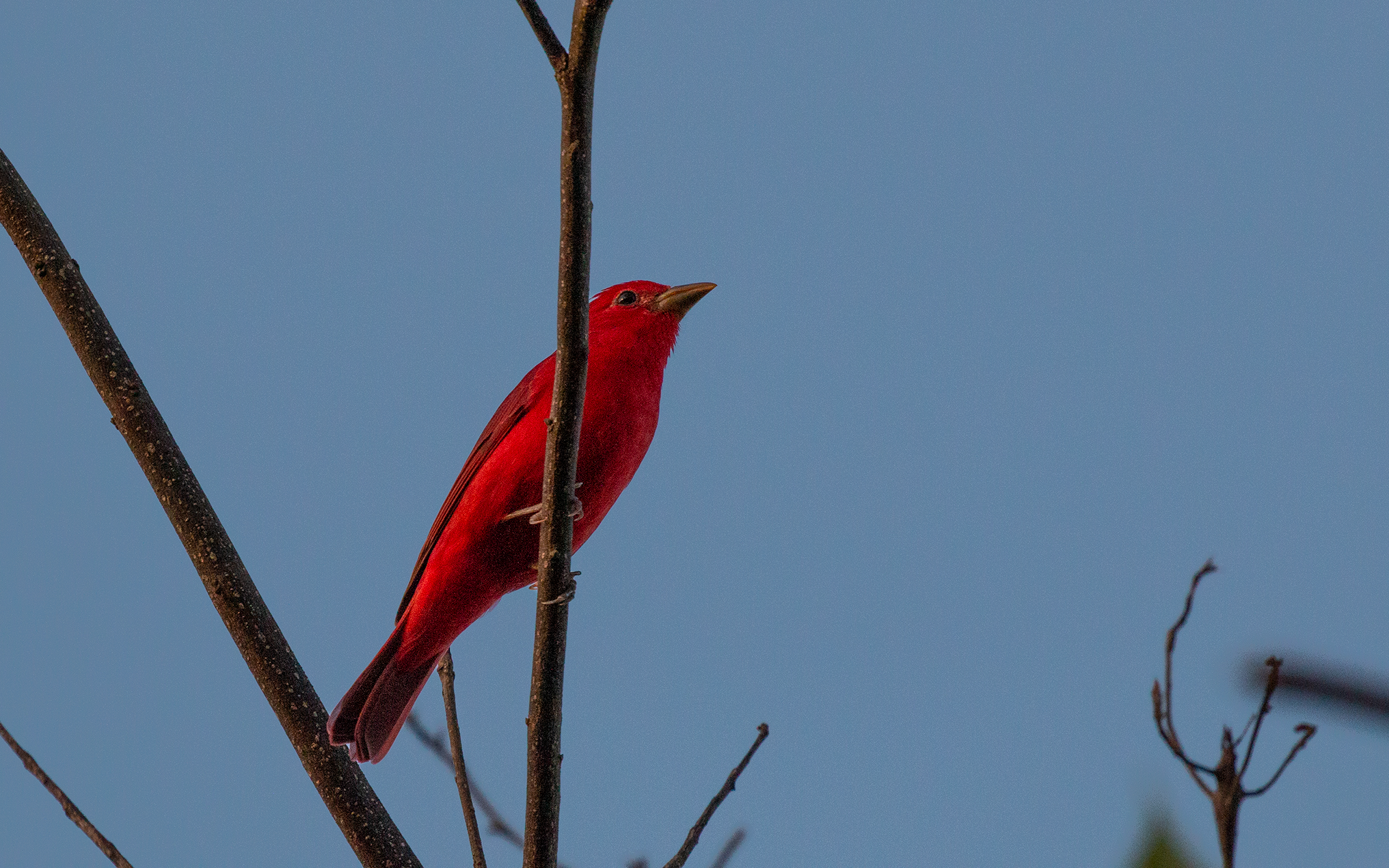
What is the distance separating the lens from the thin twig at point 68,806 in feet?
9.20

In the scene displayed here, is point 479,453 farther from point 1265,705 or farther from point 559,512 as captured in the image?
point 1265,705

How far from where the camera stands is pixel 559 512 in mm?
3105

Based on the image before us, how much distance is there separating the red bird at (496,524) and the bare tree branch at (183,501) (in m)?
0.42

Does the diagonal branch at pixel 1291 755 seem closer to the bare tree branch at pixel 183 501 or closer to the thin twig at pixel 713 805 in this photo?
the thin twig at pixel 713 805

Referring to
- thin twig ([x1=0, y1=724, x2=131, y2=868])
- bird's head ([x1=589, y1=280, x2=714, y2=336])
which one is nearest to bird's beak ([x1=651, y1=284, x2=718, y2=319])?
bird's head ([x1=589, y1=280, x2=714, y2=336])

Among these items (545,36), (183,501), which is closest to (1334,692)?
(545,36)

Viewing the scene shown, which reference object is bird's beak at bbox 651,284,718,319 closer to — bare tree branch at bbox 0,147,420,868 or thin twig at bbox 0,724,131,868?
bare tree branch at bbox 0,147,420,868

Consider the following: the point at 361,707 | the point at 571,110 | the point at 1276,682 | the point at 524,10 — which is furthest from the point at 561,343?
the point at 1276,682

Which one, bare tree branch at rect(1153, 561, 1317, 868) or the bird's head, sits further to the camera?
the bird's head

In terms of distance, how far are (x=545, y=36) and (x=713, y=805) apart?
206cm

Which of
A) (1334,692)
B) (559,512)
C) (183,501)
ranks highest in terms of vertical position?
(183,501)

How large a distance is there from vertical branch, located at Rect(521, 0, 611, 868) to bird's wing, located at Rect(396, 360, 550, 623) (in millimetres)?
1650

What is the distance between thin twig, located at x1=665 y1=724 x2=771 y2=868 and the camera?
11.0ft

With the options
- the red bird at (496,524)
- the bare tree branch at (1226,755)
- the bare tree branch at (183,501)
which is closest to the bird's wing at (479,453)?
the red bird at (496,524)
